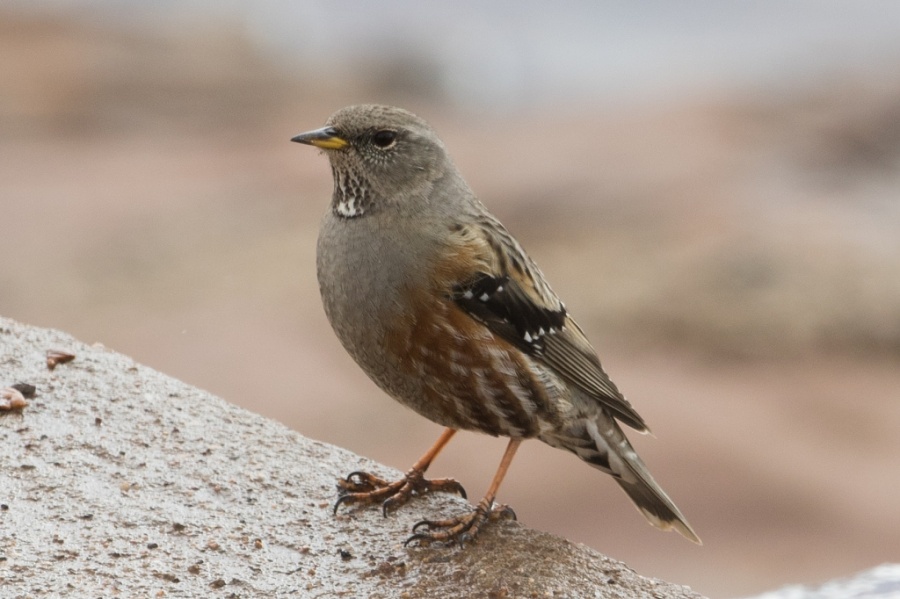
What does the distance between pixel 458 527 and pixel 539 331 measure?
32.7 inches

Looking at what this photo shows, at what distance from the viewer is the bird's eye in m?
4.89

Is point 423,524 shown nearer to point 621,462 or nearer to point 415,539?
point 415,539

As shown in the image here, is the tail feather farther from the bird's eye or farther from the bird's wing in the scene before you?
the bird's eye

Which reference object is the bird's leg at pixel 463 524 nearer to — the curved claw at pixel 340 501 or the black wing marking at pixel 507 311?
the curved claw at pixel 340 501

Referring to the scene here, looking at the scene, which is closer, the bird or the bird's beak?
the bird

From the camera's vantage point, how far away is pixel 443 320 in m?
4.62

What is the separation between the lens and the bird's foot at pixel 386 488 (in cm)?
488

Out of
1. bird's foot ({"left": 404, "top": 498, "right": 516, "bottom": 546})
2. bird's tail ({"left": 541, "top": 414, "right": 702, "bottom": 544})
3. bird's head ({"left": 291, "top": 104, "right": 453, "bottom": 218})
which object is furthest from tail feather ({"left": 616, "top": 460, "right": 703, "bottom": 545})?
bird's head ({"left": 291, "top": 104, "right": 453, "bottom": 218})

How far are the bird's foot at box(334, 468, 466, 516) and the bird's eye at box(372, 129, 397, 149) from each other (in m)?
1.25

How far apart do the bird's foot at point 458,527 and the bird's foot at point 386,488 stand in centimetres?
24

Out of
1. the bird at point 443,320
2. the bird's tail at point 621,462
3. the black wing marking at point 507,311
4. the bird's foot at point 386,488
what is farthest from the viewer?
the bird's tail at point 621,462

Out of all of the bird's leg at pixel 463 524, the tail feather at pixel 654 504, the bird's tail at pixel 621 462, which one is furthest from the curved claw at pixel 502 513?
the tail feather at pixel 654 504

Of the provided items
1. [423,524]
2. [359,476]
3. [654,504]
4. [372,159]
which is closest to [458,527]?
[423,524]

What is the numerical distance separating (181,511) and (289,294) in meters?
8.76
